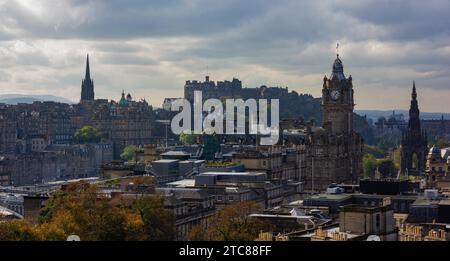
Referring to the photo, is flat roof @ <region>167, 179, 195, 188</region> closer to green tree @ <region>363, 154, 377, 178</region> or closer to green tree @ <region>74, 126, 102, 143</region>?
green tree @ <region>363, 154, 377, 178</region>

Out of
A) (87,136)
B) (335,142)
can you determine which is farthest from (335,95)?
(87,136)

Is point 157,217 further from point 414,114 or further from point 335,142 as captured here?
point 414,114

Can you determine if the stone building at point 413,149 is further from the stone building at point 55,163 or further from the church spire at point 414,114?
the stone building at point 55,163

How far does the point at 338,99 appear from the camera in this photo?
116 m

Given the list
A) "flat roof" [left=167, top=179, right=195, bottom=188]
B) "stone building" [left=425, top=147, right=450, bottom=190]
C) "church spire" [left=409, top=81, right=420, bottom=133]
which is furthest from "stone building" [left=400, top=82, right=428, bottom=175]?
"flat roof" [left=167, top=179, right=195, bottom=188]

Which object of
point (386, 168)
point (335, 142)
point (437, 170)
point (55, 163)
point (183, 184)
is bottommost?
point (386, 168)

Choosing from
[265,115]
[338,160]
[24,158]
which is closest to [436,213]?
[338,160]

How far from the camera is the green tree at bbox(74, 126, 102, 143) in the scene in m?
179

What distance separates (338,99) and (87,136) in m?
74.1

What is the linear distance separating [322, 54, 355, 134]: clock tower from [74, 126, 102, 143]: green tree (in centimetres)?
7185
